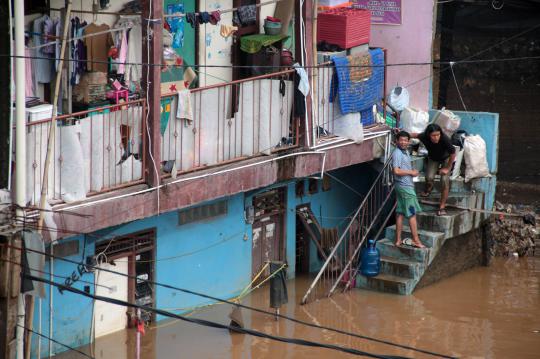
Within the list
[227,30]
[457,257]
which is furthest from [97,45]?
[457,257]

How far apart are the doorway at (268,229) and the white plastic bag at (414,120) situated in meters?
2.57

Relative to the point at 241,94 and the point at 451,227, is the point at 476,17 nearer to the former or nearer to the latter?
the point at 451,227

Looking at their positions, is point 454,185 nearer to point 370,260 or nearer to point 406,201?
point 406,201

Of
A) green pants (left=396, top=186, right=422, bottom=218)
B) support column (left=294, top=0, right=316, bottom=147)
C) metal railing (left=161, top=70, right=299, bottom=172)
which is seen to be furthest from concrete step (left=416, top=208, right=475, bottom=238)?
metal railing (left=161, top=70, right=299, bottom=172)

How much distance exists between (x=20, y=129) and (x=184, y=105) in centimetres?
319

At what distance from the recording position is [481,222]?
790 inches

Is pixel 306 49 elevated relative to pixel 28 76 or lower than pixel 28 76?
elevated

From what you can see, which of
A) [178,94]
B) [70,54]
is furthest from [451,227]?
[70,54]

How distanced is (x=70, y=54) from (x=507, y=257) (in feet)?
31.9

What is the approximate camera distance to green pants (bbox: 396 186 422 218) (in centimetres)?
1844

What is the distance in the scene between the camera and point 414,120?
19891mm

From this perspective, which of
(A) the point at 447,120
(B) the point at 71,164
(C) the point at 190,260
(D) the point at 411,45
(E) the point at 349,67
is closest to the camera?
(B) the point at 71,164

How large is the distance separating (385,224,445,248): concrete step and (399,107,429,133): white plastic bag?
1.81 meters

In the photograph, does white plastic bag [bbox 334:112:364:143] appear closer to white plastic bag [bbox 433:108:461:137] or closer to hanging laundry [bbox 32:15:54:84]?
white plastic bag [bbox 433:108:461:137]
